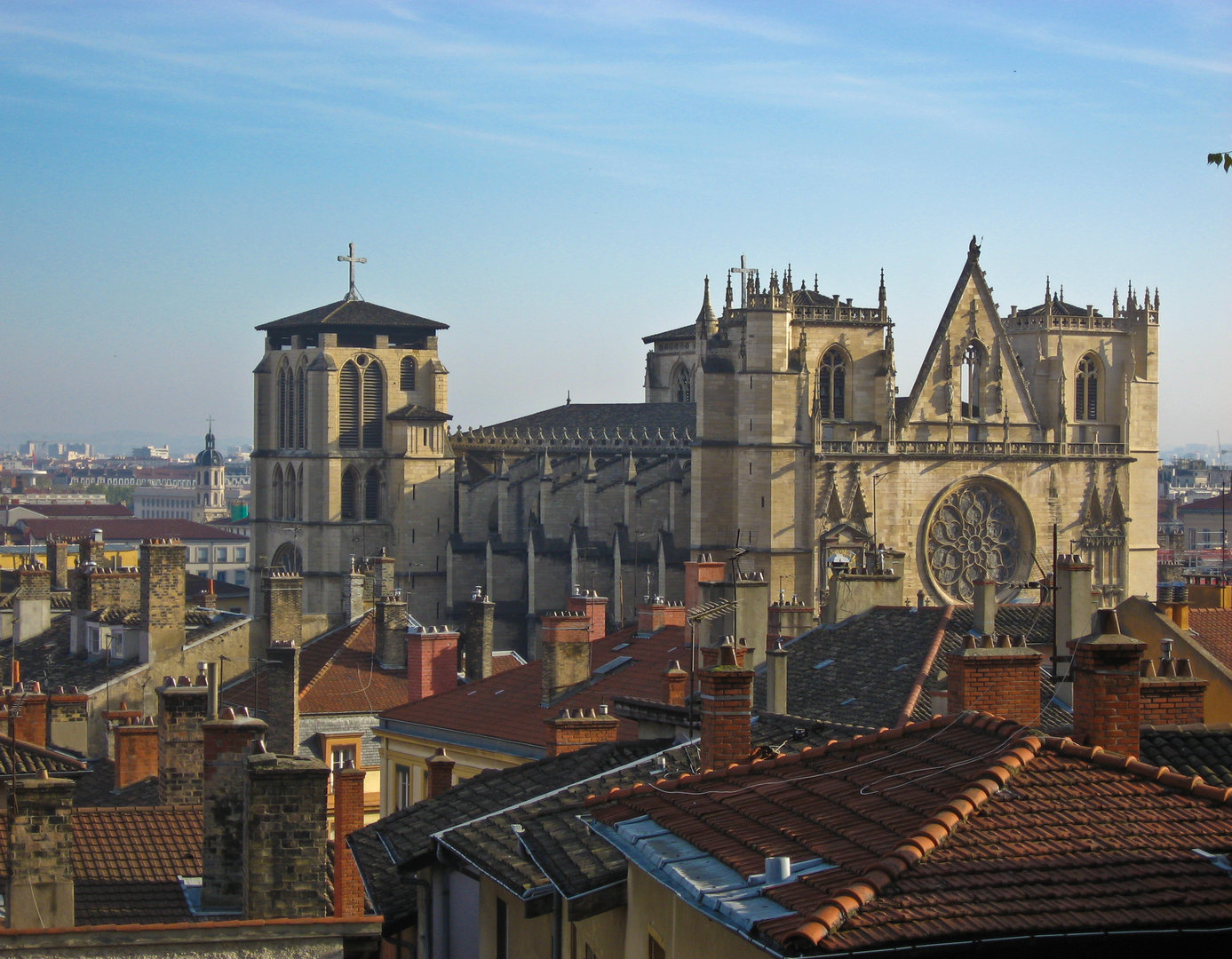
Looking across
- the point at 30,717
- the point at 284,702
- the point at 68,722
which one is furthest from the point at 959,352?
the point at 30,717

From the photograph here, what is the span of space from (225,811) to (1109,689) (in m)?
7.38

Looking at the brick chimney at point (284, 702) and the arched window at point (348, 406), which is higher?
the arched window at point (348, 406)

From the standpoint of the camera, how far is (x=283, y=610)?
42.5 m

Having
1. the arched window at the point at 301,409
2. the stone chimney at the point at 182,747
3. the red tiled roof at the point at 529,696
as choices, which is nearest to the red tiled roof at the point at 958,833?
the stone chimney at the point at 182,747

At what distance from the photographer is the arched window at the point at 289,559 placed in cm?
8226

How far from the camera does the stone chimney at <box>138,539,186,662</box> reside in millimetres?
38503

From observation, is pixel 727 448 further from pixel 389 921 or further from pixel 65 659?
pixel 389 921

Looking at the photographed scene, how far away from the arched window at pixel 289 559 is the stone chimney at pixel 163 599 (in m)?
41.8

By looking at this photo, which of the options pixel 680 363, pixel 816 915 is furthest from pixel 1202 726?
pixel 680 363

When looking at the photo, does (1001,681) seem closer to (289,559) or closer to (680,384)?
(289,559)

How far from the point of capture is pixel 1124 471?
239ft

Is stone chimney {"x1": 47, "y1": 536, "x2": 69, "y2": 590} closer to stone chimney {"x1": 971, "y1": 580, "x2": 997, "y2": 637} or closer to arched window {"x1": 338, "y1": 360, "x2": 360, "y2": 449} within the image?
arched window {"x1": 338, "y1": 360, "x2": 360, "y2": 449}

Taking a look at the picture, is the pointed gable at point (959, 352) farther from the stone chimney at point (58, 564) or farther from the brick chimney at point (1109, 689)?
the brick chimney at point (1109, 689)

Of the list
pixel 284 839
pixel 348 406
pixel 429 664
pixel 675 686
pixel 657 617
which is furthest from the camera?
pixel 348 406
